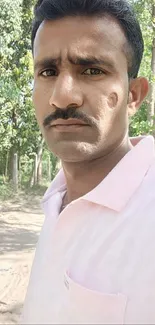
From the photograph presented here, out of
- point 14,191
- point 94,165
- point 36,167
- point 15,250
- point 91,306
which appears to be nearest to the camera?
point 91,306

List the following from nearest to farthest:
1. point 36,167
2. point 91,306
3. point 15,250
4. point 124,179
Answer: point 91,306 < point 124,179 < point 15,250 < point 36,167

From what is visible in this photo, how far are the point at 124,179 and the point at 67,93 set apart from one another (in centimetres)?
28

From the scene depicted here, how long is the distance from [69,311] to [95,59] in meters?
0.68

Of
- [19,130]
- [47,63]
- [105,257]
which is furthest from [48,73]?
[19,130]

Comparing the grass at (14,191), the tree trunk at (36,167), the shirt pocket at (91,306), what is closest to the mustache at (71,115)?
the shirt pocket at (91,306)

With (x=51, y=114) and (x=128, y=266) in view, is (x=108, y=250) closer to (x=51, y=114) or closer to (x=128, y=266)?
(x=128, y=266)

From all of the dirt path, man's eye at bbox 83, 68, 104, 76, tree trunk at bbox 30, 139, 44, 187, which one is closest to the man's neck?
man's eye at bbox 83, 68, 104, 76

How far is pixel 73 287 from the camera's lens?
96cm

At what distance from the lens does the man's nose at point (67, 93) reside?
1.07 meters

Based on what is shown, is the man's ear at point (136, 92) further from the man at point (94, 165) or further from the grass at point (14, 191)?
the grass at point (14, 191)

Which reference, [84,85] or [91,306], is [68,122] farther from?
[91,306]

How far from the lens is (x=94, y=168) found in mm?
1165

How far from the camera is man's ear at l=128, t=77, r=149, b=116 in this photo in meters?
1.19

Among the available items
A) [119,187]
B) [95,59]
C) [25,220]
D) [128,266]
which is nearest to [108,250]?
[128,266]
